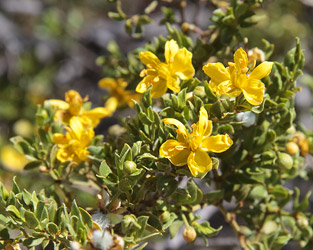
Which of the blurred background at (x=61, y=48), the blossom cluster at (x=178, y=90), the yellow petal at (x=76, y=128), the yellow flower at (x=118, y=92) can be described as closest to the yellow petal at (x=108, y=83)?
the yellow flower at (x=118, y=92)

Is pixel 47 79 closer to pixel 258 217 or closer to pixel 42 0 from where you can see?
pixel 42 0

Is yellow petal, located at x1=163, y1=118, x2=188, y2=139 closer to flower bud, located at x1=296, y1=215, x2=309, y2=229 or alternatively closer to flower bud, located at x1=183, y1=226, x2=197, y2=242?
flower bud, located at x1=183, y1=226, x2=197, y2=242

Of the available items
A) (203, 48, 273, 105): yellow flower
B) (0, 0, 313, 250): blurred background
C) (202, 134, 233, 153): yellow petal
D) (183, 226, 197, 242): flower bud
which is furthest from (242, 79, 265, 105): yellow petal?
(0, 0, 313, 250): blurred background

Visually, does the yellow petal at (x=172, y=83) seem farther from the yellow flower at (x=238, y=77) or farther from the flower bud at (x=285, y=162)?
the flower bud at (x=285, y=162)

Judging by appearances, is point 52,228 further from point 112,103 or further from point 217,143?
point 112,103

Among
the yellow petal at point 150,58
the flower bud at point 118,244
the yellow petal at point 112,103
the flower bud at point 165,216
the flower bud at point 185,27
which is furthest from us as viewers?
the yellow petal at point 112,103
